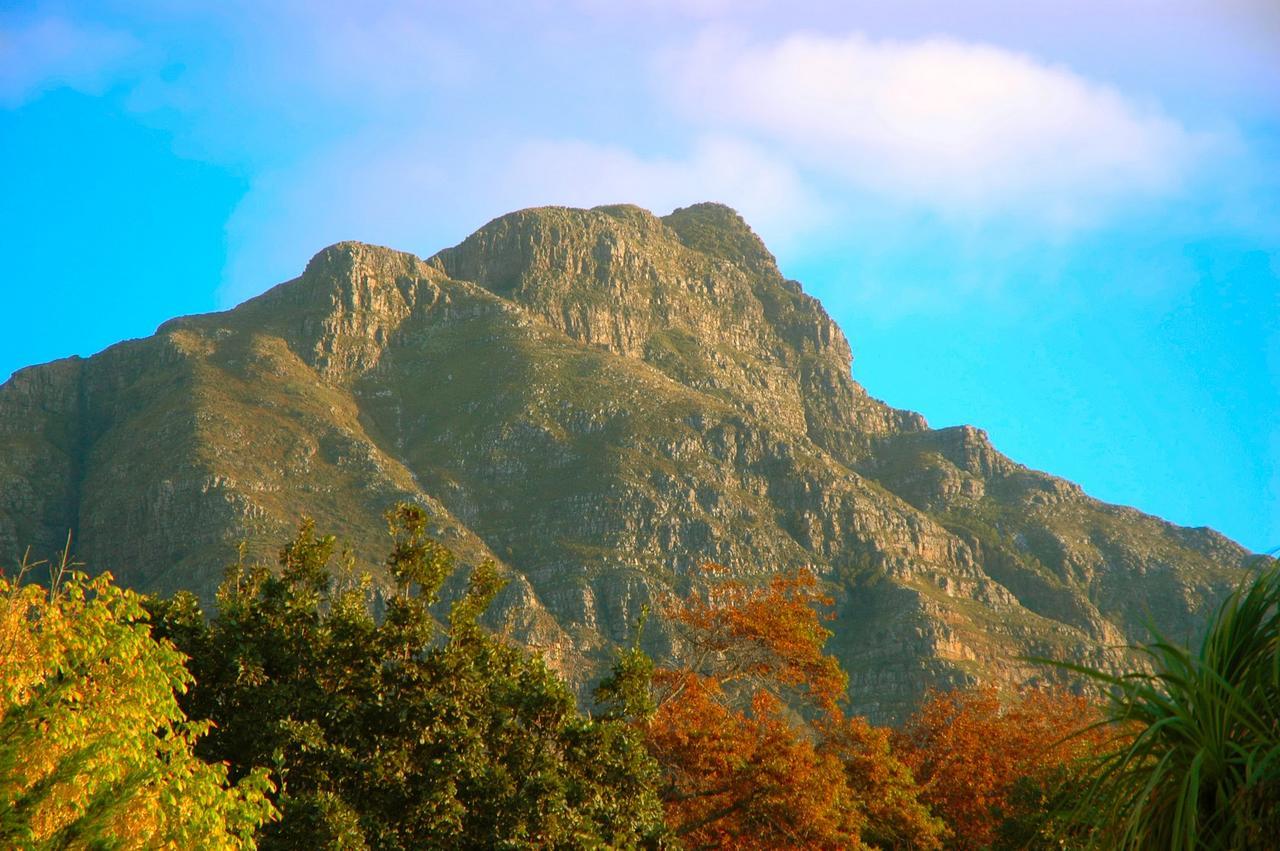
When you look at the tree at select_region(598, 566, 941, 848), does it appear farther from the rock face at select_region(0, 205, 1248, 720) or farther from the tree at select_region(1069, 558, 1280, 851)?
the rock face at select_region(0, 205, 1248, 720)

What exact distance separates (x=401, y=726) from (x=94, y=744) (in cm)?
919

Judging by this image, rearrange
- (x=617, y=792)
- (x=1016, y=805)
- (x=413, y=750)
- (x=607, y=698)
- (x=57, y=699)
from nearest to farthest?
(x=57, y=699) < (x=413, y=750) < (x=617, y=792) < (x=607, y=698) < (x=1016, y=805)

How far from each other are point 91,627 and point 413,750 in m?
8.22

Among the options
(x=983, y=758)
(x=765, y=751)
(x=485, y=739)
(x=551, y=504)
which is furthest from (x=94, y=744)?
(x=551, y=504)

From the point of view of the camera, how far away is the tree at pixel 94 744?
533 inches

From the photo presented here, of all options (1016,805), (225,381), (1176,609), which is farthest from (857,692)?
(1016,805)

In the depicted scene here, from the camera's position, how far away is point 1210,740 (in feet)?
29.0

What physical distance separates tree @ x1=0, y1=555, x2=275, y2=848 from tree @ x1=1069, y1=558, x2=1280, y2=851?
10.2 metres

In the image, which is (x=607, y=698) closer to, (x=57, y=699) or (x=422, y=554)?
(x=422, y=554)

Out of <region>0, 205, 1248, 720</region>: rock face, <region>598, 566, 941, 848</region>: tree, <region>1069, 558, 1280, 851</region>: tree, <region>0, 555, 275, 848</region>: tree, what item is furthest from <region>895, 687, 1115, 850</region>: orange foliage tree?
<region>0, 205, 1248, 720</region>: rock face

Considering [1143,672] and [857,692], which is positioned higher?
[857,692]

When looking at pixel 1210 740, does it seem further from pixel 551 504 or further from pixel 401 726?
pixel 551 504

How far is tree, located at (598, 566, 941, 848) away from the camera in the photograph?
33.5m

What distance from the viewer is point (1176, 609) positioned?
183750 mm
